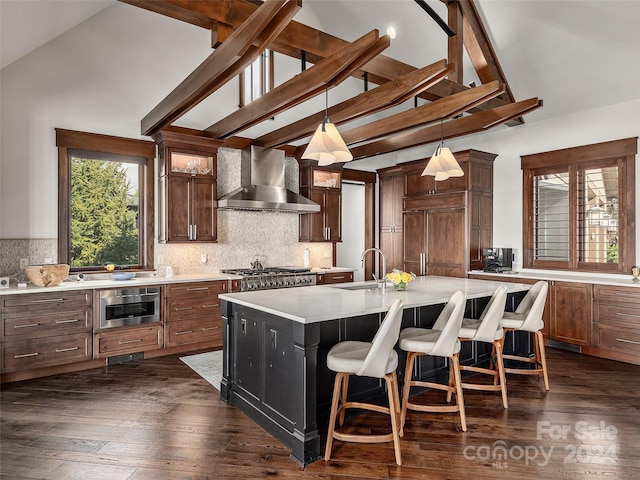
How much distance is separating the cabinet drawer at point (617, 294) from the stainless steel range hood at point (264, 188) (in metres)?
3.79

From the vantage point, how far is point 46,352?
4070 mm

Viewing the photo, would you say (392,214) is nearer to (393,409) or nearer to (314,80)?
(314,80)

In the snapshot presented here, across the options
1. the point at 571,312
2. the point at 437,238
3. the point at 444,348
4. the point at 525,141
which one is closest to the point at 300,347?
the point at 444,348

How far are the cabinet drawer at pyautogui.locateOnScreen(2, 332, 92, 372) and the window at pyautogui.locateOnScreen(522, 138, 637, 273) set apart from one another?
5820 mm

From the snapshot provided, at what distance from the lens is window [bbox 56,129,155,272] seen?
15.7 feet

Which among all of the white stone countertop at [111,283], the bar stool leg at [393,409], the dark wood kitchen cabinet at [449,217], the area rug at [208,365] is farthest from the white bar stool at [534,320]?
the white stone countertop at [111,283]

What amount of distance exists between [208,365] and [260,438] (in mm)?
1835

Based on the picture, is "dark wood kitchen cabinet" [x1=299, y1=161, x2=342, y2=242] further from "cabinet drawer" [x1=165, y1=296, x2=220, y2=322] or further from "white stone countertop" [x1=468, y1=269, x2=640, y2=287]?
"white stone countertop" [x1=468, y1=269, x2=640, y2=287]

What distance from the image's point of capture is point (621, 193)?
5.09 meters

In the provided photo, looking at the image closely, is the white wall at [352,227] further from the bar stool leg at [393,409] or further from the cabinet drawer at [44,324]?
the bar stool leg at [393,409]

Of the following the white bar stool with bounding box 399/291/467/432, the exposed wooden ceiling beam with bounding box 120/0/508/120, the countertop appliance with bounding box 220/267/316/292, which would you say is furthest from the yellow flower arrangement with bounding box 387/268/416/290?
the countertop appliance with bounding box 220/267/316/292

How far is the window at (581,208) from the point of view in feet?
16.6

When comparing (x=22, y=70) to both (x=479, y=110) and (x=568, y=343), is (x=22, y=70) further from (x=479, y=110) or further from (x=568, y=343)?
(x=568, y=343)

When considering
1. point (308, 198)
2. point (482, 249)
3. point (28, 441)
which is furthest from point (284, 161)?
point (28, 441)
